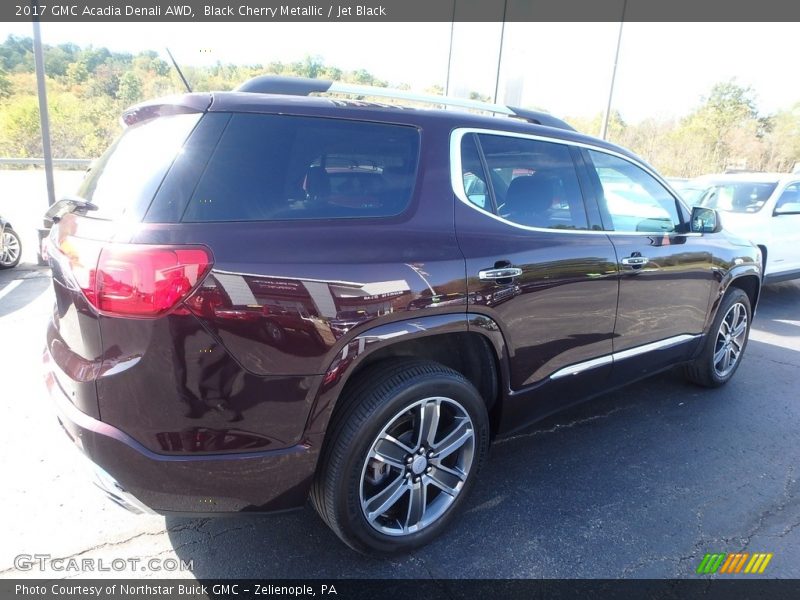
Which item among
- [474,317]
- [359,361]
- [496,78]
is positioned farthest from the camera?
[496,78]

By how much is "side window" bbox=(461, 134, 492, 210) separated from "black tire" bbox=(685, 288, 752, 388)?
2626 mm

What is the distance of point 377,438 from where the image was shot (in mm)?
2135

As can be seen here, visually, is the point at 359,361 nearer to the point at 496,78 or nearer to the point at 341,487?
the point at 341,487

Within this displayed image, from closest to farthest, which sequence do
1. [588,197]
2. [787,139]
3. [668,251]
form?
[588,197], [668,251], [787,139]

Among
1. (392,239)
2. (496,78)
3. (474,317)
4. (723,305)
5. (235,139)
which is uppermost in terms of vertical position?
(496,78)

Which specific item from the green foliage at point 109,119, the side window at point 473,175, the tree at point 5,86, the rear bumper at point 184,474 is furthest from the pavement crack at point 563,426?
the tree at point 5,86

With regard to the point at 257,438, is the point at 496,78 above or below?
above

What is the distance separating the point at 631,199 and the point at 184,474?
3.16 meters

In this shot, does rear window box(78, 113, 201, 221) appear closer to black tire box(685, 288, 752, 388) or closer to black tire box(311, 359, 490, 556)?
black tire box(311, 359, 490, 556)

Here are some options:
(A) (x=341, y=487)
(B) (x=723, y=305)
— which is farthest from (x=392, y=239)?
(B) (x=723, y=305)

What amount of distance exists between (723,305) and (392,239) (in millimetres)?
3273

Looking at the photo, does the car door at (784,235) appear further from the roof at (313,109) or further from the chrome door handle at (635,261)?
the roof at (313,109)

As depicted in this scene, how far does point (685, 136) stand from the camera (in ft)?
127

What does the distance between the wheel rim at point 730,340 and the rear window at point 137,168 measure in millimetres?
4123
